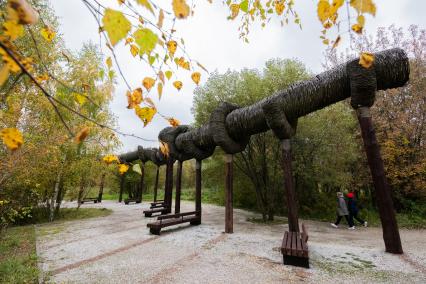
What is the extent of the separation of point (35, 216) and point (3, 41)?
503 inches

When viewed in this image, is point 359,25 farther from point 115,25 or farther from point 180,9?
point 115,25

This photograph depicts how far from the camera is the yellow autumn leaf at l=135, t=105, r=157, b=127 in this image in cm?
161

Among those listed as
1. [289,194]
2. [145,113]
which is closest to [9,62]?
[145,113]

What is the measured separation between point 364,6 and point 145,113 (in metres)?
1.40

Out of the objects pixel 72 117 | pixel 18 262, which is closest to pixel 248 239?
pixel 18 262

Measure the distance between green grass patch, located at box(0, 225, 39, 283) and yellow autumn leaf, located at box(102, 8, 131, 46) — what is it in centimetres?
428

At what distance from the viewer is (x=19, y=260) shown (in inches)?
186

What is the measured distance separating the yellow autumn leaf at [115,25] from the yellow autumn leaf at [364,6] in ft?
3.81

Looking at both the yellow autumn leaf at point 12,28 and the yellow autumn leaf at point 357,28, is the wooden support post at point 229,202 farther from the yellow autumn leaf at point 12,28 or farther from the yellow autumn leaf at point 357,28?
the yellow autumn leaf at point 12,28

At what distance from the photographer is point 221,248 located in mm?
5672

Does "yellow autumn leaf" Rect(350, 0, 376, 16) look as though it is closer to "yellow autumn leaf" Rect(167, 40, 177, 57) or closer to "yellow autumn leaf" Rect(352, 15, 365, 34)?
"yellow autumn leaf" Rect(352, 15, 365, 34)

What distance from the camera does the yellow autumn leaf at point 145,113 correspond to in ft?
5.27

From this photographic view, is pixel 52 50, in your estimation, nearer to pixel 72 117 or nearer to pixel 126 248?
pixel 72 117

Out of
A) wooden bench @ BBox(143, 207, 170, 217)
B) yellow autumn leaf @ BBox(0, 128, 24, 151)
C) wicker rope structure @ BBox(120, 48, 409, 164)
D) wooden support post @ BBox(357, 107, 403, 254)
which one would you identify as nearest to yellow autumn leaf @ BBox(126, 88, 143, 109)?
yellow autumn leaf @ BBox(0, 128, 24, 151)
